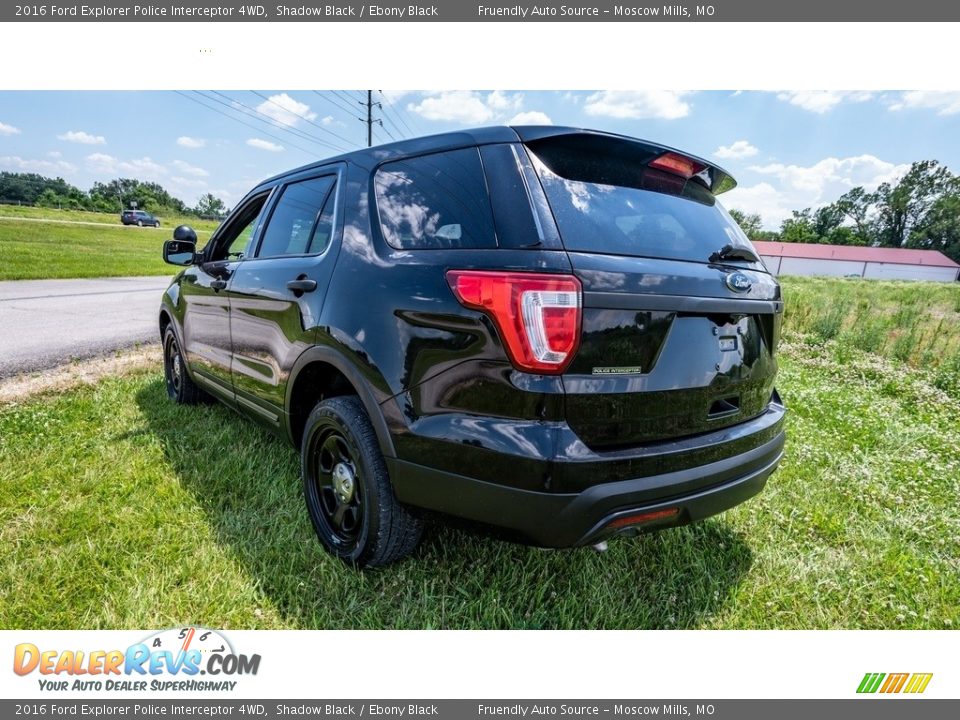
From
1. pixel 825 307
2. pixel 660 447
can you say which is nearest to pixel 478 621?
pixel 660 447

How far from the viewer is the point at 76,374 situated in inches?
189

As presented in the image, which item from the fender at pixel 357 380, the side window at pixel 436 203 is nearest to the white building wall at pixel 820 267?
the side window at pixel 436 203

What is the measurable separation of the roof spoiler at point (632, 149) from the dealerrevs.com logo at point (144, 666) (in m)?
2.19

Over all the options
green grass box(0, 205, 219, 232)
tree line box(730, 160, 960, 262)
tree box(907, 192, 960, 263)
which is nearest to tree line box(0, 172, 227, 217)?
green grass box(0, 205, 219, 232)

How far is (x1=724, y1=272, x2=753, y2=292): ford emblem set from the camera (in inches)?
74.3

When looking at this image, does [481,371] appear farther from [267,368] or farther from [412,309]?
[267,368]

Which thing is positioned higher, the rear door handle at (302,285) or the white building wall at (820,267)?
the white building wall at (820,267)

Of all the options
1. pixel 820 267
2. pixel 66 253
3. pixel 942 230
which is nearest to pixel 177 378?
pixel 66 253

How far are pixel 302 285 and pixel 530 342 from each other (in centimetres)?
136

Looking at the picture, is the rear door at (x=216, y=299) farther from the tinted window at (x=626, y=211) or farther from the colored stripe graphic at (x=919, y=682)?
the colored stripe graphic at (x=919, y=682)

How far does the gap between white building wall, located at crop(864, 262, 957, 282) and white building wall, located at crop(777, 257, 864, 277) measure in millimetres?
1427

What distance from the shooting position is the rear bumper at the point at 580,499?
1.54 m

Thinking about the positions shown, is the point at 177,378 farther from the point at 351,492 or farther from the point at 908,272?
the point at 908,272

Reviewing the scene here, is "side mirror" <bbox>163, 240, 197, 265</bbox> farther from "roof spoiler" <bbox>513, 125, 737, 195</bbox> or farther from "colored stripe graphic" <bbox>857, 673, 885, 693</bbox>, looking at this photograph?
"colored stripe graphic" <bbox>857, 673, 885, 693</bbox>
